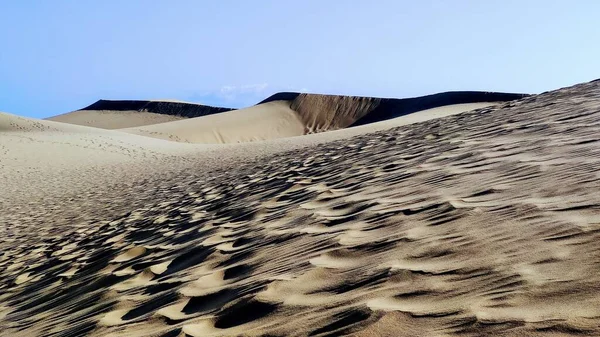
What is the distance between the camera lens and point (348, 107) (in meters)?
47.8

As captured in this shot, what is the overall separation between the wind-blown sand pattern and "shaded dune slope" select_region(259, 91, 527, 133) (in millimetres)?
37657

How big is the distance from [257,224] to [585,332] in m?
2.84

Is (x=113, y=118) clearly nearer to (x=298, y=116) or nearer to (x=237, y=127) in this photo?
(x=237, y=127)

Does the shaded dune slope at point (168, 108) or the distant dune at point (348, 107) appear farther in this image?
the shaded dune slope at point (168, 108)

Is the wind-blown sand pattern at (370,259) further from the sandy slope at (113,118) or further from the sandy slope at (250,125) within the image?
the sandy slope at (113,118)

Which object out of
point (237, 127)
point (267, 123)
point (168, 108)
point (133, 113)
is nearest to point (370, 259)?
point (237, 127)

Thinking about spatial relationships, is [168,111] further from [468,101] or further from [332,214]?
[332,214]

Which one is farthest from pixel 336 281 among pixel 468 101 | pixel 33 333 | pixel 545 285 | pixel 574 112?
pixel 468 101

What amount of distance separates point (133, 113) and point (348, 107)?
71.7 feet

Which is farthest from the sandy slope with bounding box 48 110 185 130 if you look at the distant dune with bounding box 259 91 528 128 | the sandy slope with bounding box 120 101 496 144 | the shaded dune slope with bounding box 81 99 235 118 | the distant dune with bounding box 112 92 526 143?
the sandy slope with bounding box 120 101 496 144

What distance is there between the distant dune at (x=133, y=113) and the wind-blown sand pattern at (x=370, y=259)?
52.3 m

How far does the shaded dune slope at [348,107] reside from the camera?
43.4 m

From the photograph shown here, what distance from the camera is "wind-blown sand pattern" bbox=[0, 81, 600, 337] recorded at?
1.85 metres

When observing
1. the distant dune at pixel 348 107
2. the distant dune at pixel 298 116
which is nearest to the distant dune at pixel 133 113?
the distant dune at pixel 298 116
